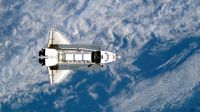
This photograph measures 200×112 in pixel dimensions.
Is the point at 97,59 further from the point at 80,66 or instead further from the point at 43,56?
the point at 43,56

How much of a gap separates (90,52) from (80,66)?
339 centimetres

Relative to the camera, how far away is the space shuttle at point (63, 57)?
106m

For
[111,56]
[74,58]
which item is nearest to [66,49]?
[74,58]

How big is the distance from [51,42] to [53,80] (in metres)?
7.27

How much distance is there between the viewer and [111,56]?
118688mm

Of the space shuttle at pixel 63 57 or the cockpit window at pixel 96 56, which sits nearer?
the space shuttle at pixel 63 57

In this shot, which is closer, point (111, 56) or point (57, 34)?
point (57, 34)

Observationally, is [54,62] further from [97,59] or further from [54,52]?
[97,59]

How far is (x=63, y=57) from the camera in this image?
108m

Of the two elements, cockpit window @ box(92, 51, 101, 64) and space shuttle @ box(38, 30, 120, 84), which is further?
cockpit window @ box(92, 51, 101, 64)

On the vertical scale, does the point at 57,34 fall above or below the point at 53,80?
above

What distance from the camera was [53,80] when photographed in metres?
110

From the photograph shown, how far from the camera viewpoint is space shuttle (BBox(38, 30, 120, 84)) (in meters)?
106

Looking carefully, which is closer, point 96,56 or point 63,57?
point 63,57
